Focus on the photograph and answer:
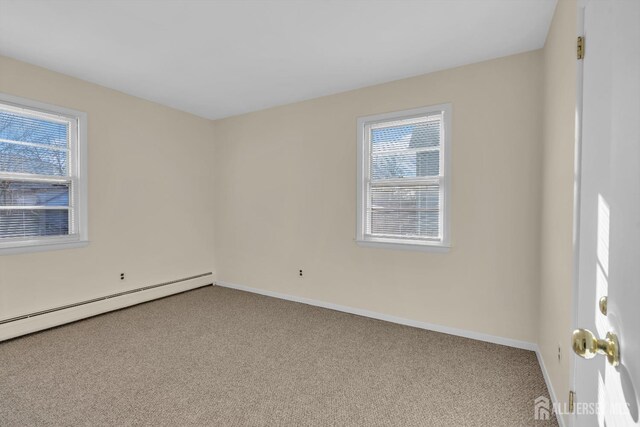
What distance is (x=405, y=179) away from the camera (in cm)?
344

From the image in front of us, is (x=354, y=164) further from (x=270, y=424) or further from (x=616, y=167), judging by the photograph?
(x=616, y=167)

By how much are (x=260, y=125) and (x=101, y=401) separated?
12.1 ft

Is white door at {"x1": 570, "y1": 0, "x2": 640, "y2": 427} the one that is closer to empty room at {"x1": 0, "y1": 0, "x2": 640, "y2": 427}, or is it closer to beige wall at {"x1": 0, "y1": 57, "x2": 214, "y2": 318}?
empty room at {"x1": 0, "y1": 0, "x2": 640, "y2": 427}

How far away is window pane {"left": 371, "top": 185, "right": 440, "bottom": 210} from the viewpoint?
3287mm

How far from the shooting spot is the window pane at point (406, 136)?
10.8ft

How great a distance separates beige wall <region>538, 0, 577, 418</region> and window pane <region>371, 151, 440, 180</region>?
3.27ft

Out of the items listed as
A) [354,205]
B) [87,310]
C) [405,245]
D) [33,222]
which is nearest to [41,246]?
[33,222]

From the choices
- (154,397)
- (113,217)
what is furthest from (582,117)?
(113,217)

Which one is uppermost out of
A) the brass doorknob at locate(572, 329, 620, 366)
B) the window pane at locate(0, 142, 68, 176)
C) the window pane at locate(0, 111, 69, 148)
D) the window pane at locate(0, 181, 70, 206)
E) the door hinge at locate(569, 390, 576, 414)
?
the window pane at locate(0, 111, 69, 148)

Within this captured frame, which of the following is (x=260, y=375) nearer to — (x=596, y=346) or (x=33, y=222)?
(x=596, y=346)

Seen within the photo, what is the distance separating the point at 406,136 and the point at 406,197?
0.70 m

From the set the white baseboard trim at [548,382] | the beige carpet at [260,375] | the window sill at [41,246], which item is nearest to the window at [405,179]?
the beige carpet at [260,375]

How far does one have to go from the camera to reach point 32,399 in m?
2.03

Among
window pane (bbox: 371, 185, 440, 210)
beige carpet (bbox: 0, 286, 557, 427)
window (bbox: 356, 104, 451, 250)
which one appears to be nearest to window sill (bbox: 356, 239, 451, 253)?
window (bbox: 356, 104, 451, 250)
